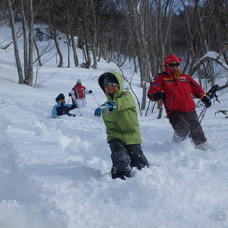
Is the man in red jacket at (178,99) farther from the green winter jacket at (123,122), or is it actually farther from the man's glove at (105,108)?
the man's glove at (105,108)

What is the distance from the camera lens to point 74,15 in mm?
26328

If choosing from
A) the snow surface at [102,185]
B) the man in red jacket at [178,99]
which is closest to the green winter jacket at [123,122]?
the snow surface at [102,185]

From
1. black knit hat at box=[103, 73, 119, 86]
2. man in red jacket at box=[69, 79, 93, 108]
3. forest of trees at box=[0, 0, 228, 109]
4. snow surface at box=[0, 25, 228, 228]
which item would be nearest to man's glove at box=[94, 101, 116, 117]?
black knit hat at box=[103, 73, 119, 86]

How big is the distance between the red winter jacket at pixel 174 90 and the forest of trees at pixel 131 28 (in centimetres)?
152

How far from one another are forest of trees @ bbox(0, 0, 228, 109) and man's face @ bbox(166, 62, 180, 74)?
150 cm

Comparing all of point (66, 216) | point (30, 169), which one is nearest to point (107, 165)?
point (30, 169)

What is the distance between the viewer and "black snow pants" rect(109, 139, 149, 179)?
3496 millimetres

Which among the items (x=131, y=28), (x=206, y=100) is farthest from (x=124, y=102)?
(x=131, y=28)

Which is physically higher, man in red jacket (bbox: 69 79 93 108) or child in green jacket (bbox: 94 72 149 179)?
child in green jacket (bbox: 94 72 149 179)

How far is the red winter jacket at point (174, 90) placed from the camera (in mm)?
4797

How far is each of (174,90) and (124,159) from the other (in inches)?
66.1

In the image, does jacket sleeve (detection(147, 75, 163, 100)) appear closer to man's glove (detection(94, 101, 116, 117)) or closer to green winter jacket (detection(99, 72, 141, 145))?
green winter jacket (detection(99, 72, 141, 145))

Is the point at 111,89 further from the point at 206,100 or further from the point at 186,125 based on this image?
the point at 206,100

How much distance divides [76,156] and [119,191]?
5.96 feet
